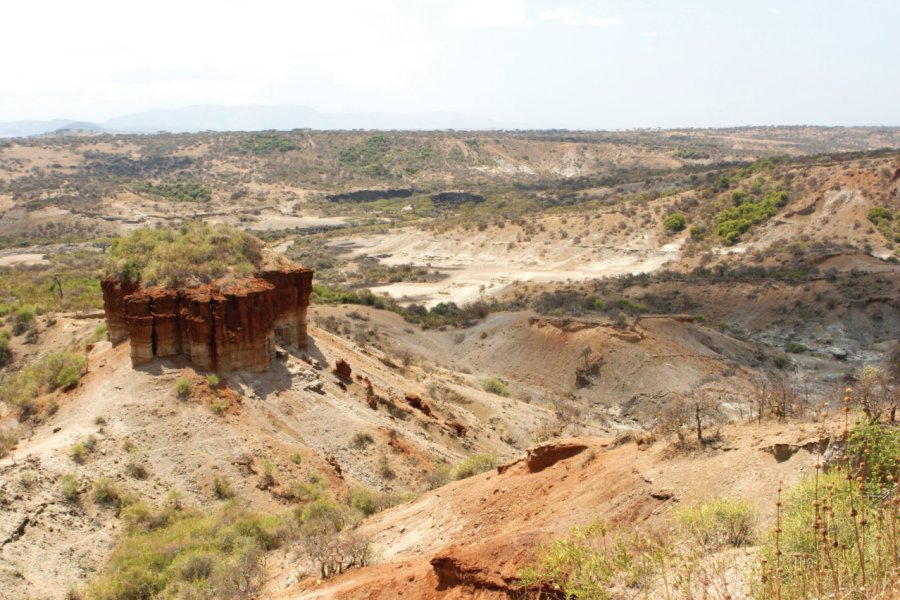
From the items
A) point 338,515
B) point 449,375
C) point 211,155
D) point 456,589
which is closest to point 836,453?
point 456,589

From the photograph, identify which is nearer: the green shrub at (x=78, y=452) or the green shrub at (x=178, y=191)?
the green shrub at (x=78, y=452)

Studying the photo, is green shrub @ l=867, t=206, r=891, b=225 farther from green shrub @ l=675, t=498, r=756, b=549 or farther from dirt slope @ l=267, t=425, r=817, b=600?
green shrub @ l=675, t=498, r=756, b=549

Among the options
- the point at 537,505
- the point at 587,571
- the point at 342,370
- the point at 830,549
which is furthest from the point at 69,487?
the point at 830,549

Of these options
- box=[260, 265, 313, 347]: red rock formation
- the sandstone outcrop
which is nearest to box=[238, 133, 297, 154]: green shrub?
the sandstone outcrop

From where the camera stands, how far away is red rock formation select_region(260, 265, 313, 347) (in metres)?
19.1

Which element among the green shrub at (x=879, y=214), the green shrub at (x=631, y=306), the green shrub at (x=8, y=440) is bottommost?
the green shrub at (x=631, y=306)

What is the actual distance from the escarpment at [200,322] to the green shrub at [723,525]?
13.1 m

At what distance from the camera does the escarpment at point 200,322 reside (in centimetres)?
1675

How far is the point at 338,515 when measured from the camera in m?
12.5

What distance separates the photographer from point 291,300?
1958cm

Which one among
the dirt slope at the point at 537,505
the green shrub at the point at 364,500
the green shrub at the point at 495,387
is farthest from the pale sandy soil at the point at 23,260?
the dirt slope at the point at 537,505

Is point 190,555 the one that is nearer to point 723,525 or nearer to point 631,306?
point 723,525

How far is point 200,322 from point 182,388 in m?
1.67

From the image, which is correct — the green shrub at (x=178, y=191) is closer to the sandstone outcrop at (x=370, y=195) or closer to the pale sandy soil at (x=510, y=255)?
the sandstone outcrop at (x=370, y=195)
